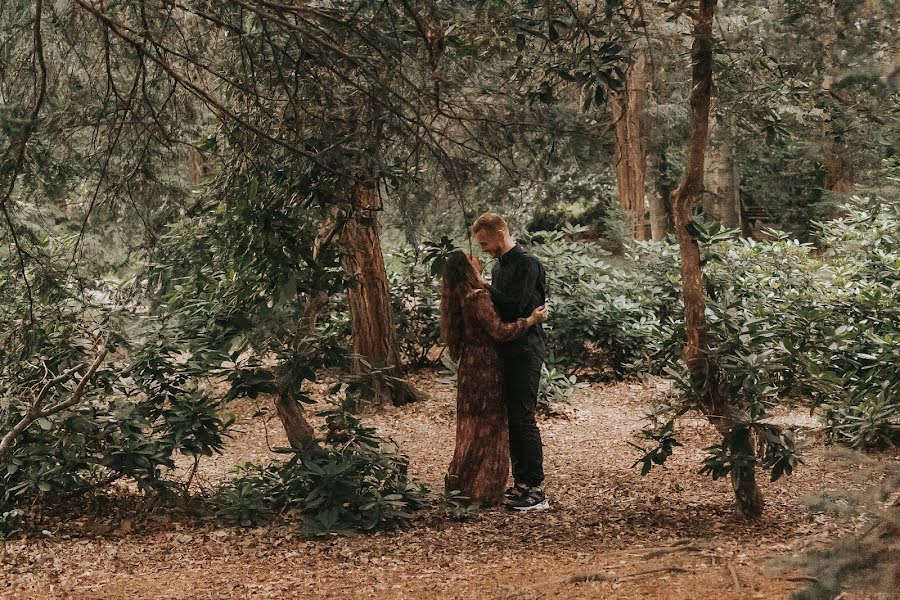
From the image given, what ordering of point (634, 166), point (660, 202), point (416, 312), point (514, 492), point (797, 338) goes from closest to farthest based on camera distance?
point (514, 492)
point (797, 338)
point (416, 312)
point (634, 166)
point (660, 202)

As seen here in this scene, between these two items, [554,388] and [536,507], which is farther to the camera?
[554,388]

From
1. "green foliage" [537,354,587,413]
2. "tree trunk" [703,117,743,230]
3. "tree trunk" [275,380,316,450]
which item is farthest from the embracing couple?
"tree trunk" [703,117,743,230]

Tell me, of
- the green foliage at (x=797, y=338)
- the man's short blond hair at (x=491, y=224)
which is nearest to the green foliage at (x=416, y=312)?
the green foliage at (x=797, y=338)

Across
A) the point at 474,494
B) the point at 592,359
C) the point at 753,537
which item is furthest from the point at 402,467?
the point at 592,359

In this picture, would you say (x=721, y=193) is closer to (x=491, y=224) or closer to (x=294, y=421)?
(x=491, y=224)

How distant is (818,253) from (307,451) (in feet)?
52.1

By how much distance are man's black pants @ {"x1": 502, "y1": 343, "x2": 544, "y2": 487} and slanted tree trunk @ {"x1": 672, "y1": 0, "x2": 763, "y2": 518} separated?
1.18 meters

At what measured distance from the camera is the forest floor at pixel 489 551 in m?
4.96

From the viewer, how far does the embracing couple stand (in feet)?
21.8

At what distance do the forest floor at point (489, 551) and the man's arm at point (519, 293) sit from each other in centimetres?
144

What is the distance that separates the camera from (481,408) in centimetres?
685

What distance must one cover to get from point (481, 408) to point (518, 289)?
0.89 metres

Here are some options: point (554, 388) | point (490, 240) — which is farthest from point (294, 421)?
point (554, 388)

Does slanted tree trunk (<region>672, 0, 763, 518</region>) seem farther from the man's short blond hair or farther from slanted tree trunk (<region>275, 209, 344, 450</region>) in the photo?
slanted tree trunk (<region>275, 209, 344, 450</region>)
